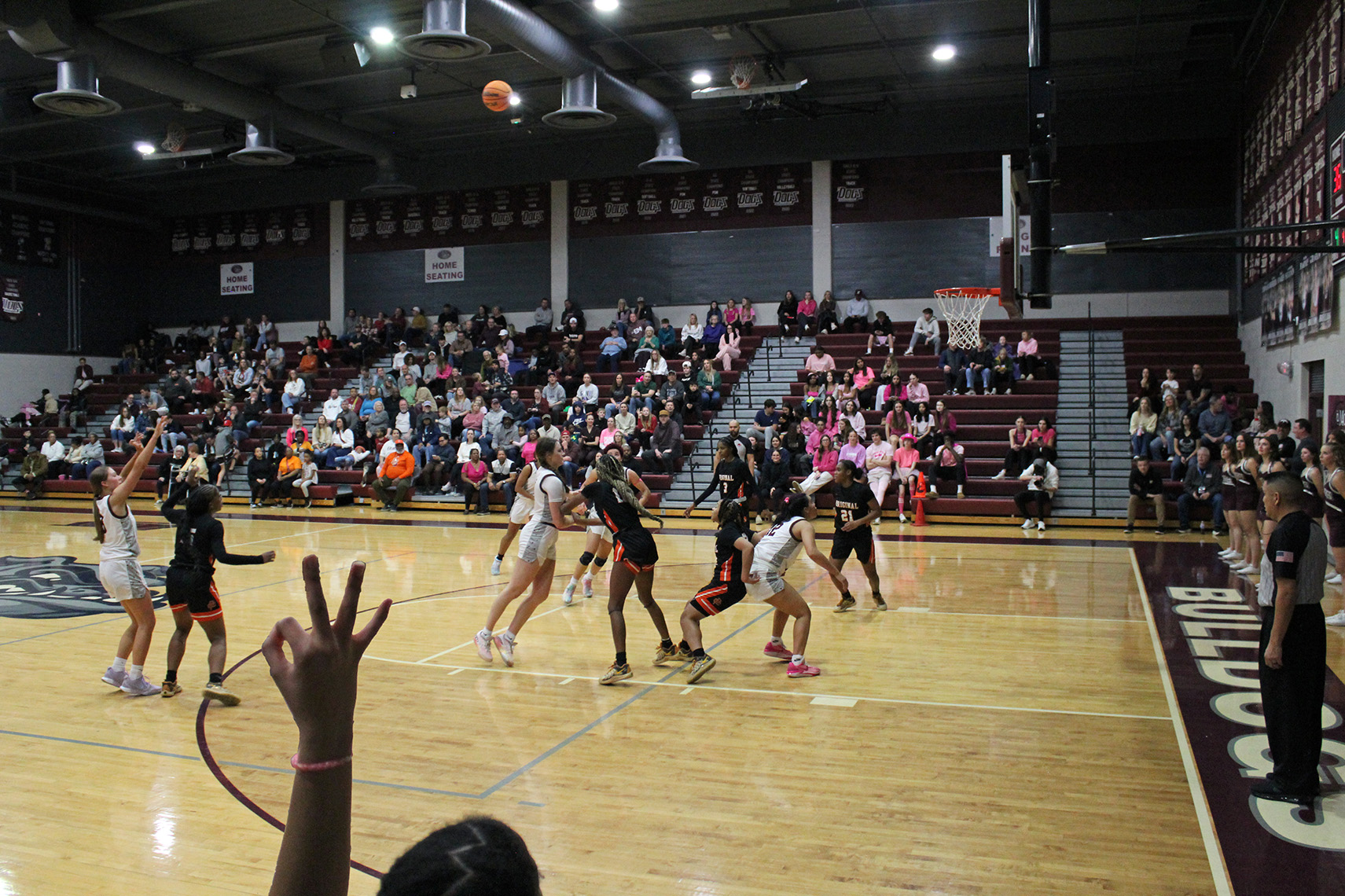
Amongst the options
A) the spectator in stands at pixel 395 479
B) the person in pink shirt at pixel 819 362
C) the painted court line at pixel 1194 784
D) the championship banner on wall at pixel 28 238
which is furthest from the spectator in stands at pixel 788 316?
the championship banner on wall at pixel 28 238

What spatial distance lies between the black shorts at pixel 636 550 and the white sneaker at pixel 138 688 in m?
3.44

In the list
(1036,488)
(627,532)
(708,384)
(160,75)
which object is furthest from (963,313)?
(160,75)

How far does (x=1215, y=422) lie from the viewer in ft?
54.9

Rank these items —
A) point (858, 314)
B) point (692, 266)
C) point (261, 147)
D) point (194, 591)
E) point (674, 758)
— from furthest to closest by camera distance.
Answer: point (692, 266)
point (858, 314)
point (261, 147)
point (194, 591)
point (674, 758)

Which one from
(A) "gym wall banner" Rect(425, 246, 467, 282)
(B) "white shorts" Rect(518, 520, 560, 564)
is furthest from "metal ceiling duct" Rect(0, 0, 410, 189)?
(B) "white shorts" Rect(518, 520, 560, 564)

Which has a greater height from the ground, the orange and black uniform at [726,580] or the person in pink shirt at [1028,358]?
the person in pink shirt at [1028,358]

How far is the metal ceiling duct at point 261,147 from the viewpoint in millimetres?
20250

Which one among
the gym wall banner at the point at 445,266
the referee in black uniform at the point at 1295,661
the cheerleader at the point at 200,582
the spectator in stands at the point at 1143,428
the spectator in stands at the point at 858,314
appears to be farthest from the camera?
the gym wall banner at the point at 445,266

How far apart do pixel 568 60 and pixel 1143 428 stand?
447 inches

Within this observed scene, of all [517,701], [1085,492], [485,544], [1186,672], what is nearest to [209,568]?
[517,701]

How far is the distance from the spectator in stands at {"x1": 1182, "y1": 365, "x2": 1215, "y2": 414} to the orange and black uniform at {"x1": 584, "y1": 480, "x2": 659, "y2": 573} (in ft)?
42.2

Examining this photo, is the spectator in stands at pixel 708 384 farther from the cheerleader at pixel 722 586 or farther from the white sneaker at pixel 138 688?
the white sneaker at pixel 138 688

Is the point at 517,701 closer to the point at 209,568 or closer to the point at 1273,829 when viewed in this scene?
the point at 209,568

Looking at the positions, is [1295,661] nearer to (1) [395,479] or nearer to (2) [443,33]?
(2) [443,33]
